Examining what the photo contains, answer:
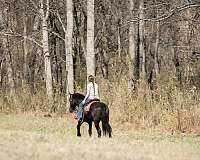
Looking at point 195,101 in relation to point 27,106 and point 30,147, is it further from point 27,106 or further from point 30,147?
point 27,106

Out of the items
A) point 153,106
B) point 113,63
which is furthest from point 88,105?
point 113,63

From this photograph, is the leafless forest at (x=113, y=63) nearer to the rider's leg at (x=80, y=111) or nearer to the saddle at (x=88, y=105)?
the saddle at (x=88, y=105)

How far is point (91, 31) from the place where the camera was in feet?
85.4

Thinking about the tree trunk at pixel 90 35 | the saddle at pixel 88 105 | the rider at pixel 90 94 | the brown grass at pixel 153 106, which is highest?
the tree trunk at pixel 90 35

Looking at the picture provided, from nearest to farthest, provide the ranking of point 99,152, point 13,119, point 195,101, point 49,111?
point 99,152 → point 195,101 → point 13,119 → point 49,111

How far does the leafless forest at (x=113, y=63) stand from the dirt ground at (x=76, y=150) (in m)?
5.33

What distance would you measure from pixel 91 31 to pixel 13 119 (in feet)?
24.0

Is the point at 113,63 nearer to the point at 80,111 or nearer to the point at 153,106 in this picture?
the point at 153,106

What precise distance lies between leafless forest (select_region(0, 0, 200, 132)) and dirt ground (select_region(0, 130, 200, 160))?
17.5 ft

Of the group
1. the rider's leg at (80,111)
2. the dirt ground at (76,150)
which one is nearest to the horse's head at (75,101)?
the rider's leg at (80,111)

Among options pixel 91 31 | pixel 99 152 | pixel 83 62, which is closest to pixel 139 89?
pixel 91 31

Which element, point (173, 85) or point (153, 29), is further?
point (153, 29)

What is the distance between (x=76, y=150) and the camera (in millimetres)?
13047

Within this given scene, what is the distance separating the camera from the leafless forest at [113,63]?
23.9 metres
